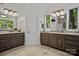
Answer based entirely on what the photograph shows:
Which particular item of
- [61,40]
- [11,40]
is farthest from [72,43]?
[11,40]

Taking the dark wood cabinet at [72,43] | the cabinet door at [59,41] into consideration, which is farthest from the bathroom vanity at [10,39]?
the dark wood cabinet at [72,43]

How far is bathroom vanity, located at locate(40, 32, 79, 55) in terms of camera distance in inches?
114

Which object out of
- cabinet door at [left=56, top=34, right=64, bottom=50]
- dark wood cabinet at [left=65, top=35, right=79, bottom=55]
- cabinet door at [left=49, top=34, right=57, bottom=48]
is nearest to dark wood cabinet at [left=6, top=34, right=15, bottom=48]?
cabinet door at [left=49, top=34, right=57, bottom=48]

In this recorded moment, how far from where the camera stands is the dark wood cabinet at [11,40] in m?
2.89

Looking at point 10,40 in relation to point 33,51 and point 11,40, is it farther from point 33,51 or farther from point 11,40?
point 33,51

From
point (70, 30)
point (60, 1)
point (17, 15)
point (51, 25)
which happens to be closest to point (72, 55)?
point (70, 30)

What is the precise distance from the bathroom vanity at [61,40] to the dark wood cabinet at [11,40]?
0.41 meters

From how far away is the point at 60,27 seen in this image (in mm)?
2951

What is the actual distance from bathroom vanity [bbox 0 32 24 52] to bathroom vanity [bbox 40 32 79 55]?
16.4 inches

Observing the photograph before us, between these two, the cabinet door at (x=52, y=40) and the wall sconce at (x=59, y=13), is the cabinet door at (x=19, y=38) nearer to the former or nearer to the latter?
the cabinet door at (x=52, y=40)

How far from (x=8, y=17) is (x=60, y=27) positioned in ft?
3.34

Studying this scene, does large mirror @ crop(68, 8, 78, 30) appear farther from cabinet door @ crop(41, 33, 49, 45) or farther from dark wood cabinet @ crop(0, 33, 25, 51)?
dark wood cabinet @ crop(0, 33, 25, 51)

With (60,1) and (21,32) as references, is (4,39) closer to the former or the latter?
(21,32)

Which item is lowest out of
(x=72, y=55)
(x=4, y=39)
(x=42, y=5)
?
(x=72, y=55)
